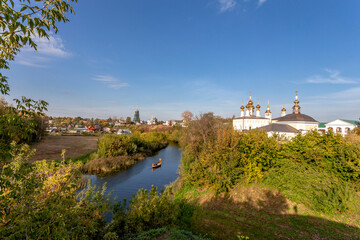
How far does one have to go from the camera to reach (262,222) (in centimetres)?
→ 864

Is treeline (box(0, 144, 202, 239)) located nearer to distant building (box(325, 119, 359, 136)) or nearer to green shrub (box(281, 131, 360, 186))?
green shrub (box(281, 131, 360, 186))

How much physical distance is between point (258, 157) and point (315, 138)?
3.92 meters

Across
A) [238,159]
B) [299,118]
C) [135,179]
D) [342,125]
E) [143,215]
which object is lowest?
[135,179]

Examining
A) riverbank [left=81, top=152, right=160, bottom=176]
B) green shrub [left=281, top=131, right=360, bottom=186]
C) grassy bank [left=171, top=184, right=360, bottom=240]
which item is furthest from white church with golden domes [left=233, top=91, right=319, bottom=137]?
riverbank [left=81, top=152, right=160, bottom=176]

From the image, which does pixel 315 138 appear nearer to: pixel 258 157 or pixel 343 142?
pixel 343 142

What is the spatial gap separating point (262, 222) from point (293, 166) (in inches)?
179

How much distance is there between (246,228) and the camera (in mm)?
8305

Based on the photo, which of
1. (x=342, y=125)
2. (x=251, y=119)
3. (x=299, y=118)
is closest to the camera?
(x=342, y=125)

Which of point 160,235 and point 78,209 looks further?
point 160,235

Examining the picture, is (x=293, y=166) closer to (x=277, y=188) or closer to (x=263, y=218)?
(x=277, y=188)

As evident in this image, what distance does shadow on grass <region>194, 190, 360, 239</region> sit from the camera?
7441mm

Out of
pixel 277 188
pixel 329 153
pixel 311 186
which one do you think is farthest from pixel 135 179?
pixel 329 153

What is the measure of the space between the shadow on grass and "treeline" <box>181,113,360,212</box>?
101 centimetres

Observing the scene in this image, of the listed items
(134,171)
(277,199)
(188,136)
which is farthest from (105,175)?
(277,199)
